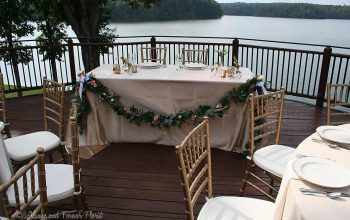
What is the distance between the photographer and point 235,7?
9742 millimetres

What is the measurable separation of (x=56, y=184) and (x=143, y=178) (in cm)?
108

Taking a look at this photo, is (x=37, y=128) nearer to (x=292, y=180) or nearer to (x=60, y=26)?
(x=292, y=180)

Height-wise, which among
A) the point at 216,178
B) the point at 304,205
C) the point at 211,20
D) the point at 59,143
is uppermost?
the point at 211,20

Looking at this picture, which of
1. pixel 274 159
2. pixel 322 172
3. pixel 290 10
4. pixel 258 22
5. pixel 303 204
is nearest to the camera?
pixel 303 204

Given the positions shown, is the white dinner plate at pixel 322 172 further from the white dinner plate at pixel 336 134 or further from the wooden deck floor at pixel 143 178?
the wooden deck floor at pixel 143 178

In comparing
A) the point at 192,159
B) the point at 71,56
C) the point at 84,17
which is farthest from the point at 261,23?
the point at 192,159

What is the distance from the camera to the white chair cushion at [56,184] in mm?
1944

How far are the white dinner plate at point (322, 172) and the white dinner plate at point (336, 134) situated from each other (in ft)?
Result: 0.98

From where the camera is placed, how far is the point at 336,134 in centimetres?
200

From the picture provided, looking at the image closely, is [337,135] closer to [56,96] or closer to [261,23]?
[56,96]

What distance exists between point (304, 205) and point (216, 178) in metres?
1.69

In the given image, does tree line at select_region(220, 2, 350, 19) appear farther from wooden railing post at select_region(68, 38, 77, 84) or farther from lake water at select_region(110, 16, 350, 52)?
wooden railing post at select_region(68, 38, 77, 84)

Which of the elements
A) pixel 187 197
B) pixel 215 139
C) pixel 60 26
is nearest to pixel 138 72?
pixel 215 139

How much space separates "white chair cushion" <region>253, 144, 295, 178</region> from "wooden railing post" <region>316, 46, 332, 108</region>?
9.62 ft
